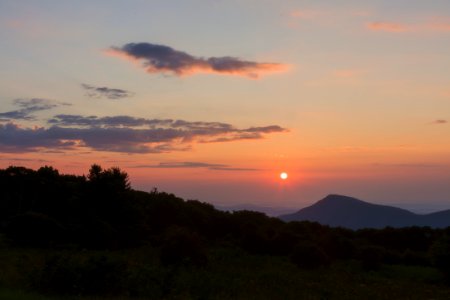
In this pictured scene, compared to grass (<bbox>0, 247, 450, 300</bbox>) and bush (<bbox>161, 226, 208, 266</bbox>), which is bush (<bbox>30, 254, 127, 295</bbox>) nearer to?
grass (<bbox>0, 247, 450, 300</bbox>)

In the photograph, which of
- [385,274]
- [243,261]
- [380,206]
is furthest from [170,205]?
[380,206]

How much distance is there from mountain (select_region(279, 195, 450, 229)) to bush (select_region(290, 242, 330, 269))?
9684 cm

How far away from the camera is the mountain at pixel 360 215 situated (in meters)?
134

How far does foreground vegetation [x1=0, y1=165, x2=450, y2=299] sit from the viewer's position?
54.1 ft

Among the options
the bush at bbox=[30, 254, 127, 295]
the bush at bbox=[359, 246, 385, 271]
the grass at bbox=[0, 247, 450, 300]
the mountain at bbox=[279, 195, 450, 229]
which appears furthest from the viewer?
the mountain at bbox=[279, 195, 450, 229]

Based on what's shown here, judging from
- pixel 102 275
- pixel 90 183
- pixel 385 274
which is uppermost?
pixel 90 183

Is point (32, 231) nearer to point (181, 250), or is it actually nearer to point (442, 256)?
point (181, 250)

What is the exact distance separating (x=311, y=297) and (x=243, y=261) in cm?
1308

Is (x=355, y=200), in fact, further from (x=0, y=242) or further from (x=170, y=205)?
(x=0, y=242)

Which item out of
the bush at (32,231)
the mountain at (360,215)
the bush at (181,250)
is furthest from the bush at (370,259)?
the mountain at (360,215)

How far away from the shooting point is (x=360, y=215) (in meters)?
147

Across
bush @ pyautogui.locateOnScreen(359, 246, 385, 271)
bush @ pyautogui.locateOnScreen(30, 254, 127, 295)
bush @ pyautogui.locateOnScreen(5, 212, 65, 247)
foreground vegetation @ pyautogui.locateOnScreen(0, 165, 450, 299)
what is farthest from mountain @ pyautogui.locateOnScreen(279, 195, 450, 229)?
bush @ pyautogui.locateOnScreen(30, 254, 127, 295)

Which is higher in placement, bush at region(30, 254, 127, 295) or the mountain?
bush at region(30, 254, 127, 295)

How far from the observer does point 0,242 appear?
32250mm
